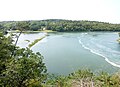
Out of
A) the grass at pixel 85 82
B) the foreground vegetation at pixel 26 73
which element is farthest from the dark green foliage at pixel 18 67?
the grass at pixel 85 82

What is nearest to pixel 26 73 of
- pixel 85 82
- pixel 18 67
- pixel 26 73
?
pixel 26 73

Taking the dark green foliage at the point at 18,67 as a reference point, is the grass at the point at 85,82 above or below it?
below

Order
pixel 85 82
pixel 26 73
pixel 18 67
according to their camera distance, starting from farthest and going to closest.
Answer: pixel 85 82 → pixel 26 73 → pixel 18 67

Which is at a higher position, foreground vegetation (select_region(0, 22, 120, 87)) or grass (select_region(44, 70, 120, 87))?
foreground vegetation (select_region(0, 22, 120, 87))

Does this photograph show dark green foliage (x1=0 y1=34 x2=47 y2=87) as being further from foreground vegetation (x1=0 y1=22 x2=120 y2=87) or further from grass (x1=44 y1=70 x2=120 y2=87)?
grass (x1=44 y1=70 x2=120 y2=87)

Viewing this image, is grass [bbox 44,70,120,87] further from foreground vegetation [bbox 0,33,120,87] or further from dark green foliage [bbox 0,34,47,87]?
dark green foliage [bbox 0,34,47,87]

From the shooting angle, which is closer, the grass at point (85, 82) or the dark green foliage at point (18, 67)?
the dark green foliage at point (18, 67)

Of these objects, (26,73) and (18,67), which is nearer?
(18,67)

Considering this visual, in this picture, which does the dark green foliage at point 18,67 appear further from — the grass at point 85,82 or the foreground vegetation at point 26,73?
the grass at point 85,82

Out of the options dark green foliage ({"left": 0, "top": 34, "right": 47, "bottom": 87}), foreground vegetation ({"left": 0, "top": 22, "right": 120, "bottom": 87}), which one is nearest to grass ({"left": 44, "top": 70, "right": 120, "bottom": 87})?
foreground vegetation ({"left": 0, "top": 22, "right": 120, "bottom": 87})

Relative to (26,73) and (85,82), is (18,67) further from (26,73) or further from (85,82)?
(85,82)

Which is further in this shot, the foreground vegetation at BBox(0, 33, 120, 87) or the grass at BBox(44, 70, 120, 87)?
the grass at BBox(44, 70, 120, 87)

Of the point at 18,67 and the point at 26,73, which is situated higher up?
the point at 18,67

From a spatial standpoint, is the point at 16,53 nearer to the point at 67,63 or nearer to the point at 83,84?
the point at 83,84
